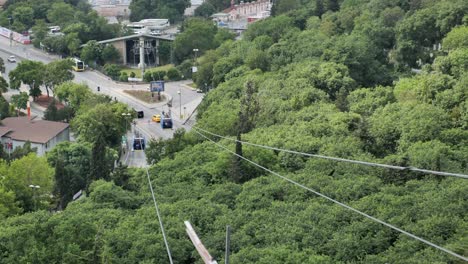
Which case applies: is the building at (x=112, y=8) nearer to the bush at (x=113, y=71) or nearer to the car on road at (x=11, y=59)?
the car on road at (x=11, y=59)

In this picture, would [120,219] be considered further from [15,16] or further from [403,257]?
[15,16]

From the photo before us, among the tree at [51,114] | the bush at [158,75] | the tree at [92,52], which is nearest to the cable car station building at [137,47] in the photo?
the tree at [92,52]

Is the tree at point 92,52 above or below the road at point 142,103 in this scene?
above

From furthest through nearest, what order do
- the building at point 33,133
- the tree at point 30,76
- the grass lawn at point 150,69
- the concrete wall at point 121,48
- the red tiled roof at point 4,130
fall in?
1. the concrete wall at point 121,48
2. the grass lawn at point 150,69
3. the tree at point 30,76
4. the red tiled roof at point 4,130
5. the building at point 33,133

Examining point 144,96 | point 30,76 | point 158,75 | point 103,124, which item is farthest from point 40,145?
point 158,75

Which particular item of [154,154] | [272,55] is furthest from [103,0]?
[154,154]

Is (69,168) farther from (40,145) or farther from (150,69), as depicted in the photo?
(150,69)

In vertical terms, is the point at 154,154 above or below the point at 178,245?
below
